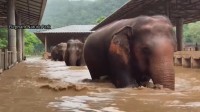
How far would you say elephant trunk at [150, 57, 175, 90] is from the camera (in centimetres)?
653

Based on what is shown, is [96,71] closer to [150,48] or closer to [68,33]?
[150,48]

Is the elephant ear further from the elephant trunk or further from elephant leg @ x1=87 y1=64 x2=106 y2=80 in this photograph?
elephant leg @ x1=87 y1=64 x2=106 y2=80

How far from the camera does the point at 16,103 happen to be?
491cm

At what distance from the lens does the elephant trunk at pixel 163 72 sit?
257 inches

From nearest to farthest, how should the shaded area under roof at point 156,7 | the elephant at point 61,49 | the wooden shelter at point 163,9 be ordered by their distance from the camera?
the shaded area under roof at point 156,7 < the wooden shelter at point 163,9 < the elephant at point 61,49

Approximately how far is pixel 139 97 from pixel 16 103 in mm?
1748

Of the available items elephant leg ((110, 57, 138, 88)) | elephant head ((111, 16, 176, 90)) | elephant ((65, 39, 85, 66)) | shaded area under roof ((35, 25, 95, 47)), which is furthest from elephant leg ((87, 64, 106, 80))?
shaded area under roof ((35, 25, 95, 47))

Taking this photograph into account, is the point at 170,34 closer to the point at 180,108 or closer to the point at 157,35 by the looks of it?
the point at 157,35

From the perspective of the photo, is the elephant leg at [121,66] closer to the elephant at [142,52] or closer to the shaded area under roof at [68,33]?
the elephant at [142,52]

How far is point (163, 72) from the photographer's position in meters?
6.59

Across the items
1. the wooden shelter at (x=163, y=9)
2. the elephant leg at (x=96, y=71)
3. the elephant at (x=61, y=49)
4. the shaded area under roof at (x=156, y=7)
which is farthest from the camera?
the elephant at (x=61, y=49)

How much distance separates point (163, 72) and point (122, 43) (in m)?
1.12

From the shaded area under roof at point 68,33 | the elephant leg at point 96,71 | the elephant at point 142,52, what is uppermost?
the shaded area under roof at point 68,33

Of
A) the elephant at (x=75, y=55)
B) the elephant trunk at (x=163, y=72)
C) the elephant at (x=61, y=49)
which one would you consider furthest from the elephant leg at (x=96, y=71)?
the elephant at (x=61, y=49)
